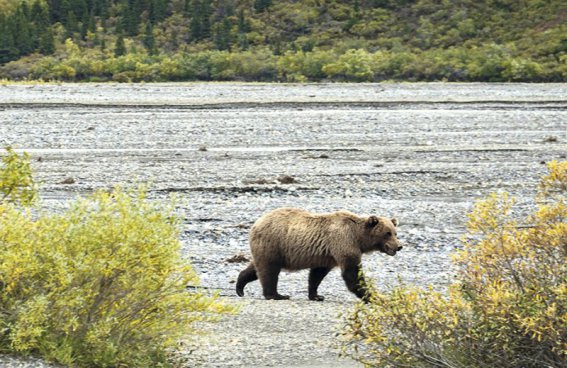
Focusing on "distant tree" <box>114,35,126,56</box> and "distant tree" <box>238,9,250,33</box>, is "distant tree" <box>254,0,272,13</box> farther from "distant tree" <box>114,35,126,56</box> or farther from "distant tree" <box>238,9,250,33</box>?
"distant tree" <box>114,35,126,56</box>

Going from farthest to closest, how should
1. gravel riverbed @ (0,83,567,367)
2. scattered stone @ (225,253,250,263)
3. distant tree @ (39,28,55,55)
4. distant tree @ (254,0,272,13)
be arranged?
distant tree @ (254,0,272,13)
distant tree @ (39,28,55,55)
scattered stone @ (225,253,250,263)
gravel riverbed @ (0,83,567,367)

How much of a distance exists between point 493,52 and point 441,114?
2233cm

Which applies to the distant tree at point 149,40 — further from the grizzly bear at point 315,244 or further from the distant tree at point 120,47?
the grizzly bear at point 315,244

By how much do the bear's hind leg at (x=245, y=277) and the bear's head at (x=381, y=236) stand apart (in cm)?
125

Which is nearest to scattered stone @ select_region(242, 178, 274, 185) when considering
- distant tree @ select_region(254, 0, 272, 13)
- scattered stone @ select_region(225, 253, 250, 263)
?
scattered stone @ select_region(225, 253, 250, 263)

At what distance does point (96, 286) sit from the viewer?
792 cm

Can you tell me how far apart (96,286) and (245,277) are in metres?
4.08

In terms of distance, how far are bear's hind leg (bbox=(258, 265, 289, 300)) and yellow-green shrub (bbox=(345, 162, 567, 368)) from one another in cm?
370

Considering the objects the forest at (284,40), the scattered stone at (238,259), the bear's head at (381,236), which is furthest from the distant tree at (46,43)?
the bear's head at (381,236)

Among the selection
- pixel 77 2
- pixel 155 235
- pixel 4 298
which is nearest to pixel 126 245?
pixel 155 235

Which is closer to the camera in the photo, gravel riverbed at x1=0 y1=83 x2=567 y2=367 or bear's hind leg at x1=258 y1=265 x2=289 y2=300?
gravel riverbed at x1=0 y1=83 x2=567 y2=367

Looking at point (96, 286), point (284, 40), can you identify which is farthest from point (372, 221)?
point (284, 40)

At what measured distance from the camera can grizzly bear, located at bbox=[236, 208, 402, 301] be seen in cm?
1142

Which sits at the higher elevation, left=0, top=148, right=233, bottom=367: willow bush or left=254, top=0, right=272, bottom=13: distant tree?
left=0, top=148, right=233, bottom=367: willow bush
